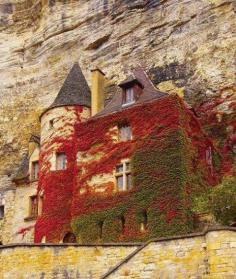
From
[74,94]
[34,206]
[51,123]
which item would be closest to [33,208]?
[34,206]

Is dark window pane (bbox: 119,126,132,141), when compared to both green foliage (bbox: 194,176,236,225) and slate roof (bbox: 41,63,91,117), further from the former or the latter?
green foliage (bbox: 194,176,236,225)

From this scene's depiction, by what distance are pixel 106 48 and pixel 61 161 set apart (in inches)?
510

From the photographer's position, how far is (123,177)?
29000 mm

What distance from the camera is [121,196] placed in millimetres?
28469

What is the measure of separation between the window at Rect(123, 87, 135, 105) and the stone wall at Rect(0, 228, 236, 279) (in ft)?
38.1

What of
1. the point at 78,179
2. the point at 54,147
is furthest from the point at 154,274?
the point at 54,147

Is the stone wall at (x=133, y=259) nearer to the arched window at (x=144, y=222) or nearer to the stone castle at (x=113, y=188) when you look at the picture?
the stone castle at (x=113, y=188)

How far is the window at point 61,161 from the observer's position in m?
34.0

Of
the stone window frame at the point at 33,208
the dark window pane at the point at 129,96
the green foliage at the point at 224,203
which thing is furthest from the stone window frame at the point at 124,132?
the stone window frame at the point at 33,208

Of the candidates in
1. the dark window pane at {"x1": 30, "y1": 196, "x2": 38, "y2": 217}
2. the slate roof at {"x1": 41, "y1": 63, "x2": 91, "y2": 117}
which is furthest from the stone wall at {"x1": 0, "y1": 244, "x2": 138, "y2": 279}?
the slate roof at {"x1": 41, "y1": 63, "x2": 91, "y2": 117}

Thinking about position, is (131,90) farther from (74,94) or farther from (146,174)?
(146,174)

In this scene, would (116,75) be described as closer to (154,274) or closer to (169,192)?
(169,192)

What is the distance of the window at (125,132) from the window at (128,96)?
159cm

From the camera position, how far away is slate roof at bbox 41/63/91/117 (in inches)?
1403
